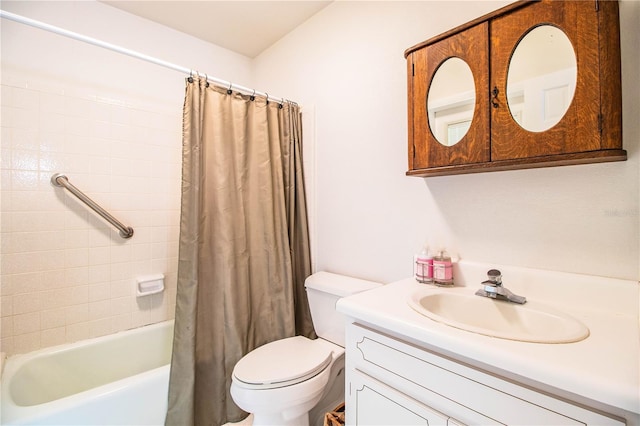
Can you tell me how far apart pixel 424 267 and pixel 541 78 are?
0.76 meters

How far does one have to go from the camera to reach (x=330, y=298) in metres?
1.54

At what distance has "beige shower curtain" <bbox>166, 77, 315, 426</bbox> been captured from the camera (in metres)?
1.42

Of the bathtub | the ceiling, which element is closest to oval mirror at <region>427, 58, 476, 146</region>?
the ceiling

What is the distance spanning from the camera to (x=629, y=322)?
788 millimetres

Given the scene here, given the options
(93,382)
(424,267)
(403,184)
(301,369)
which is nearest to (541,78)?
(403,184)

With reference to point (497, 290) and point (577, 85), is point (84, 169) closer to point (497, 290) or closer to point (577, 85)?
point (497, 290)

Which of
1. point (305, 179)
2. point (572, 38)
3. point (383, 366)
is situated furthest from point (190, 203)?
point (572, 38)

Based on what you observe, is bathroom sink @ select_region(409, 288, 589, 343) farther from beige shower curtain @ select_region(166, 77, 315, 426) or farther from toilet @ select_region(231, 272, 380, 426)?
beige shower curtain @ select_region(166, 77, 315, 426)

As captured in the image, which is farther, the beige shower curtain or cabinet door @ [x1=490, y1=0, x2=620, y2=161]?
the beige shower curtain

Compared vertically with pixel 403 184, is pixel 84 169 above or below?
above

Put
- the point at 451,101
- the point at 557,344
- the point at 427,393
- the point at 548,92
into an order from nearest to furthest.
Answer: the point at 557,344 → the point at 427,393 → the point at 548,92 → the point at 451,101

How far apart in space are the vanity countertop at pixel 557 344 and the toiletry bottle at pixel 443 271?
0.16ft

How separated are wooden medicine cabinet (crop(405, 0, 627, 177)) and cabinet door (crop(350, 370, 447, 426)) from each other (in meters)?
0.78

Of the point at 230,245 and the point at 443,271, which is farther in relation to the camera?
the point at 230,245
